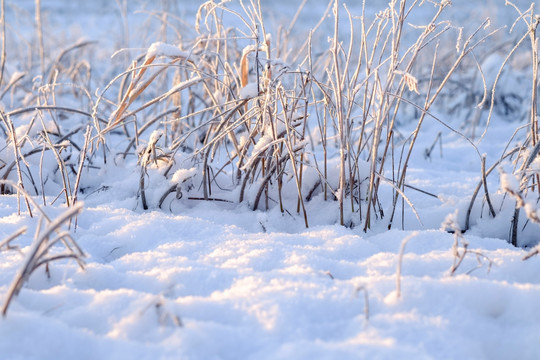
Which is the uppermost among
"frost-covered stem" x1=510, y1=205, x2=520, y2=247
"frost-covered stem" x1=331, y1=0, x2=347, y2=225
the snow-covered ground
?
"frost-covered stem" x1=331, y1=0, x2=347, y2=225

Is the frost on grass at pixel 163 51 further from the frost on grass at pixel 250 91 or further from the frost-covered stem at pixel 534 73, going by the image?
the frost-covered stem at pixel 534 73

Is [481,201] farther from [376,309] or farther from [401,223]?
[376,309]

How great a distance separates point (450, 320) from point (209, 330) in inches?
12.6

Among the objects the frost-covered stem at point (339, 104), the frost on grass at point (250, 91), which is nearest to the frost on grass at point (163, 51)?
the frost on grass at point (250, 91)

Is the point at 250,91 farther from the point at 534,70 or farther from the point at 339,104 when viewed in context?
the point at 534,70

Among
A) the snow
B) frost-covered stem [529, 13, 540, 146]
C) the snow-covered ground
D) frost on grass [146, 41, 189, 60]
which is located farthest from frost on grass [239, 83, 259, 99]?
frost-covered stem [529, 13, 540, 146]

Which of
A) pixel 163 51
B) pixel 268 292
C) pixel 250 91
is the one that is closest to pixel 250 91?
pixel 250 91

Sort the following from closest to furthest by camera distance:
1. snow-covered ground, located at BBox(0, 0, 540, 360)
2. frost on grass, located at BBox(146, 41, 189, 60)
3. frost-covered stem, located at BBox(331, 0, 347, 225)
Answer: snow-covered ground, located at BBox(0, 0, 540, 360) < frost-covered stem, located at BBox(331, 0, 347, 225) < frost on grass, located at BBox(146, 41, 189, 60)

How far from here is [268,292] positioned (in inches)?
31.6

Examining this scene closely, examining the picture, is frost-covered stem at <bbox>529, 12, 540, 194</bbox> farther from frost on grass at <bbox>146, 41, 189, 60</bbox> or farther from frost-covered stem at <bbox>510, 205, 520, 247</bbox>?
frost on grass at <bbox>146, 41, 189, 60</bbox>

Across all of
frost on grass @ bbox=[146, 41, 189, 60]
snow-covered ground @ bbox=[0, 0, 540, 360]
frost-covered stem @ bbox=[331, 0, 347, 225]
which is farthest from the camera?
frost on grass @ bbox=[146, 41, 189, 60]

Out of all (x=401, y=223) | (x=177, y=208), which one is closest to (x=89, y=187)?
(x=177, y=208)

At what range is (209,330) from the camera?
706 millimetres

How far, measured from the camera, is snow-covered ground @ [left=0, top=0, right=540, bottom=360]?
27.3 inches
